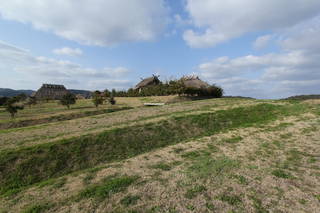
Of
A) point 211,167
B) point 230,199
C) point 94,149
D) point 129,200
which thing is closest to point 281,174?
point 211,167

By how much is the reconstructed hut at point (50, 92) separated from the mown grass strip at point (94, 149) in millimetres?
52816

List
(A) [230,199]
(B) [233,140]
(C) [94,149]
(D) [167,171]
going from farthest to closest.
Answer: (C) [94,149] → (B) [233,140] → (D) [167,171] → (A) [230,199]

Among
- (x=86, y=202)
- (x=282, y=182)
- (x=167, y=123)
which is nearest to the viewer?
(x=86, y=202)

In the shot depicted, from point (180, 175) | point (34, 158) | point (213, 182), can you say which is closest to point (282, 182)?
point (213, 182)

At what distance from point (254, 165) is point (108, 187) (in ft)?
18.7

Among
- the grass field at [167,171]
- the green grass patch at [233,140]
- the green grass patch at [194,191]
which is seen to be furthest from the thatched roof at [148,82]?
the green grass patch at [194,191]

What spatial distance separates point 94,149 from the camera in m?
9.68

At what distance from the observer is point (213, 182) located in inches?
209

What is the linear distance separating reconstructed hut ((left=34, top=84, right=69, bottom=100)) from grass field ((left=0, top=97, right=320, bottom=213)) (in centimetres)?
5116

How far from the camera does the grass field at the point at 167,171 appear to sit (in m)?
4.49

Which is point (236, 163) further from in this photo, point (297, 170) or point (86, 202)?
point (86, 202)

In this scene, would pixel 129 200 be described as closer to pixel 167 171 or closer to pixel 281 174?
pixel 167 171

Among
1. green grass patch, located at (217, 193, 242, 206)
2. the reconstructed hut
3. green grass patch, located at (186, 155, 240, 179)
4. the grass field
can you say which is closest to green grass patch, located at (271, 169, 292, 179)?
the grass field

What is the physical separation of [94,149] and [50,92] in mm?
58372
